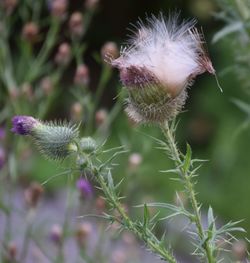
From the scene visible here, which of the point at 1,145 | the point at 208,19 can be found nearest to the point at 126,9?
the point at 208,19

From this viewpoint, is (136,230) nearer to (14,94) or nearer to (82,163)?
(82,163)

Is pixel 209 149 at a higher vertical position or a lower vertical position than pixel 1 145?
lower

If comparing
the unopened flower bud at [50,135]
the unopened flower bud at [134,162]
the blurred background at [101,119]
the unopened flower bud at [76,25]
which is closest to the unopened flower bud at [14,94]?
the blurred background at [101,119]

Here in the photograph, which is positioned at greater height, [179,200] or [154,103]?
[154,103]

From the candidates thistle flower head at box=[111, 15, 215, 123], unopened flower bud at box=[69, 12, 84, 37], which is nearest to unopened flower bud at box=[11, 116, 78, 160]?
thistle flower head at box=[111, 15, 215, 123]

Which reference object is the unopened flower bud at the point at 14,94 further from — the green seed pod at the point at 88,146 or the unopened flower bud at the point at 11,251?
the green seed pod at the point at 88,146

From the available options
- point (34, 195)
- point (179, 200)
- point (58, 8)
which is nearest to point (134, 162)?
point (34, 195)

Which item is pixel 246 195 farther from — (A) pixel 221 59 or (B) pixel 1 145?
(B) pixel 1 145
